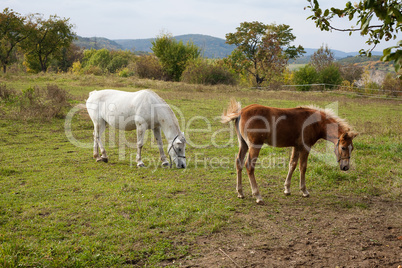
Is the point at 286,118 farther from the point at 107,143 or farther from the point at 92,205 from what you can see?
the point at 107,143

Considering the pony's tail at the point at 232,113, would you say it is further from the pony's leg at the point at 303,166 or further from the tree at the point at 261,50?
the tree at the point at 261,50

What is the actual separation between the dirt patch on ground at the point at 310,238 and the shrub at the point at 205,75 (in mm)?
28791

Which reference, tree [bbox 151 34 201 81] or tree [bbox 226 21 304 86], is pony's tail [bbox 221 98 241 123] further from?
tree [bbox 226 21 304 86]

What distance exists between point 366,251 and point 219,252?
6.54ft

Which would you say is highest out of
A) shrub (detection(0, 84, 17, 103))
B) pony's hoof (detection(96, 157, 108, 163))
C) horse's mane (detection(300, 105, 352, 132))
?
shrub (detection(0, 84, 17, 103))

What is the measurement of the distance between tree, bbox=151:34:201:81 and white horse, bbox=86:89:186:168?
31.2m

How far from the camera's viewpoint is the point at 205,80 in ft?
112

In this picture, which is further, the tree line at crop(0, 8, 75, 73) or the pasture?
the tree line at crop(0, 8, 75, 73)

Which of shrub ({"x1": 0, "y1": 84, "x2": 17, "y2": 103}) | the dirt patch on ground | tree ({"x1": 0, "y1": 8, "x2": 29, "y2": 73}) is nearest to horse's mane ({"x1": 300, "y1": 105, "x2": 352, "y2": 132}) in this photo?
the dirt patch on ground

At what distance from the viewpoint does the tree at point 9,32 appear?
3706cm

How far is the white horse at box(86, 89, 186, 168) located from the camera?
8.14 metres

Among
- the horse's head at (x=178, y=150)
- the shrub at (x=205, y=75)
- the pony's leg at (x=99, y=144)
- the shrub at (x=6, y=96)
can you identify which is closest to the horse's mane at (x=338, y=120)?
the horse's head at (x=178, y=150)

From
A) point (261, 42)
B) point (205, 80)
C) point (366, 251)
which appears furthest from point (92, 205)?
point (261, 42)

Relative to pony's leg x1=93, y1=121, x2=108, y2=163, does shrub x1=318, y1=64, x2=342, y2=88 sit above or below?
above
